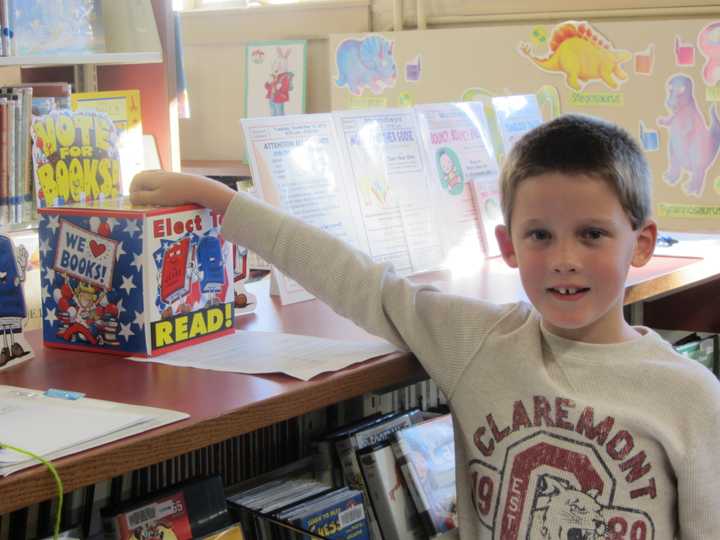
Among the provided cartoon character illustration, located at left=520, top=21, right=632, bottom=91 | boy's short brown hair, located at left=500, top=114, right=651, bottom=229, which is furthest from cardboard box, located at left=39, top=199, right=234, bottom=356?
cartoon character illustration, located at left=520, top=21, right=632, bottom=91

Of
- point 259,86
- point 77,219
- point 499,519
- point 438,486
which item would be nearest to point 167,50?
point 77,219

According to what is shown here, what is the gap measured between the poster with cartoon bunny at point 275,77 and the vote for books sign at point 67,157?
291 centimetres

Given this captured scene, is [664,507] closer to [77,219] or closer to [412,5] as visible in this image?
[77,219]

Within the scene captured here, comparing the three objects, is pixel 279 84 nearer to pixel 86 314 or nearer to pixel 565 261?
pixel 86 314

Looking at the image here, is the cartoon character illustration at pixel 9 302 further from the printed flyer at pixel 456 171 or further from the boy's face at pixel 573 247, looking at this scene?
the printed flyer at pixel 456 171

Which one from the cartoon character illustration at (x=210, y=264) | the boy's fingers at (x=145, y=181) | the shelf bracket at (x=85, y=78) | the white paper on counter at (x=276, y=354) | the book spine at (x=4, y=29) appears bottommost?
the white paper on counter at (x=276, y=354)

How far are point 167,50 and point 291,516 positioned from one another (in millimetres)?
1541

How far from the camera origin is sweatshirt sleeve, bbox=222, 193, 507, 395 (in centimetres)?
145

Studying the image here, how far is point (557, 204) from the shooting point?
4.45 ft

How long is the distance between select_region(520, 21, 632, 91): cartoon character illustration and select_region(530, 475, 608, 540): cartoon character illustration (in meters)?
2.63

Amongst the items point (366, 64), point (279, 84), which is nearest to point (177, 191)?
point (366, 64)

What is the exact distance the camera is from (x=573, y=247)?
4.41ft

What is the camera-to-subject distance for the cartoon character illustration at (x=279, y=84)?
200 inches

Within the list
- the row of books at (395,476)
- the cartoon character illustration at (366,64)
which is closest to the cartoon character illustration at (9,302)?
the row of books at (395,476)
